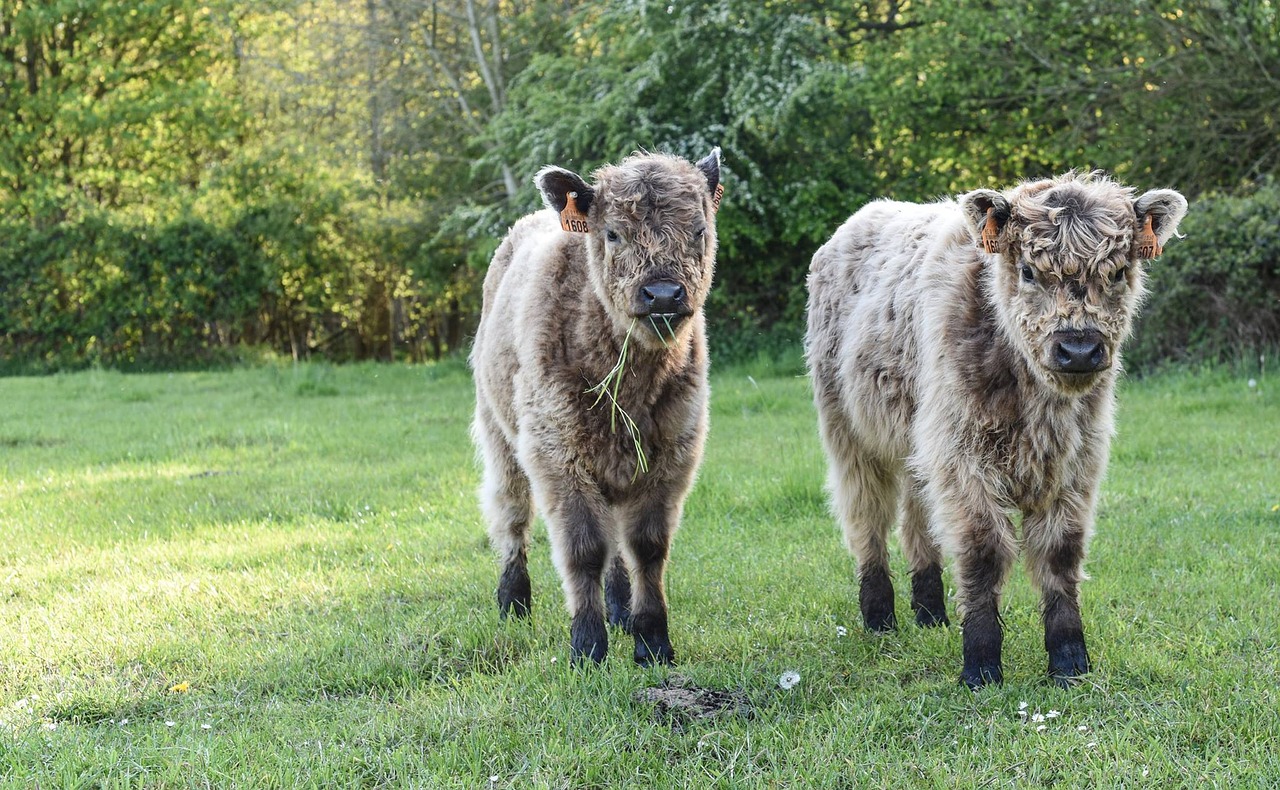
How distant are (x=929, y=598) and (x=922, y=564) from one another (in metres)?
0.17

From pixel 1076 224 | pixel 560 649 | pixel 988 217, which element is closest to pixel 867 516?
pixel 560 649

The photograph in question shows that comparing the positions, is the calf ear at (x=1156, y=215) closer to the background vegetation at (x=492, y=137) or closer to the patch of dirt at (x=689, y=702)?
the patch of dirt at (x=689, y=702)

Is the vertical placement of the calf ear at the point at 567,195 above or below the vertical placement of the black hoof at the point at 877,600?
above

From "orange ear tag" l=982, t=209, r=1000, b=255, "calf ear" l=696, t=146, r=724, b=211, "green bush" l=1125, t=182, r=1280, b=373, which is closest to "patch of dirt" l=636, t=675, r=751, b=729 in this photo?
"orange ear tag" l=982, t=209, r=1000, b=255

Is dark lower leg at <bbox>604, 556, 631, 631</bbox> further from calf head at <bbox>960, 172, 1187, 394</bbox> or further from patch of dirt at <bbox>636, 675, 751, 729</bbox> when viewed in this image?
calf head at <bbox>960, 172, 1187, 394</bbox>

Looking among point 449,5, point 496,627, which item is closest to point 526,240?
point 496,627

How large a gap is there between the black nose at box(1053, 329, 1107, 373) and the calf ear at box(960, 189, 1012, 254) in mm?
494

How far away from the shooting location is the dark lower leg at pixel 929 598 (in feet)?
18.3

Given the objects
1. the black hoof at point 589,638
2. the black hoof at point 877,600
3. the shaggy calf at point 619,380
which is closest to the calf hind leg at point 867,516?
the black hoof at point 877,600

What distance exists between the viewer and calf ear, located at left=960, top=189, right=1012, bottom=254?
455 centimetres

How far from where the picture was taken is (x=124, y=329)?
70.1 ft

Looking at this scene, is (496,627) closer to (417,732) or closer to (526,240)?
(417,732)

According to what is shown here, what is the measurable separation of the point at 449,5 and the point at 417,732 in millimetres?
18486

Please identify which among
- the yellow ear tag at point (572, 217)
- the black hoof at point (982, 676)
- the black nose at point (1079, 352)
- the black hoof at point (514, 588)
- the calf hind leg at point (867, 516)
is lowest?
the black hoof at point (982, 676)
